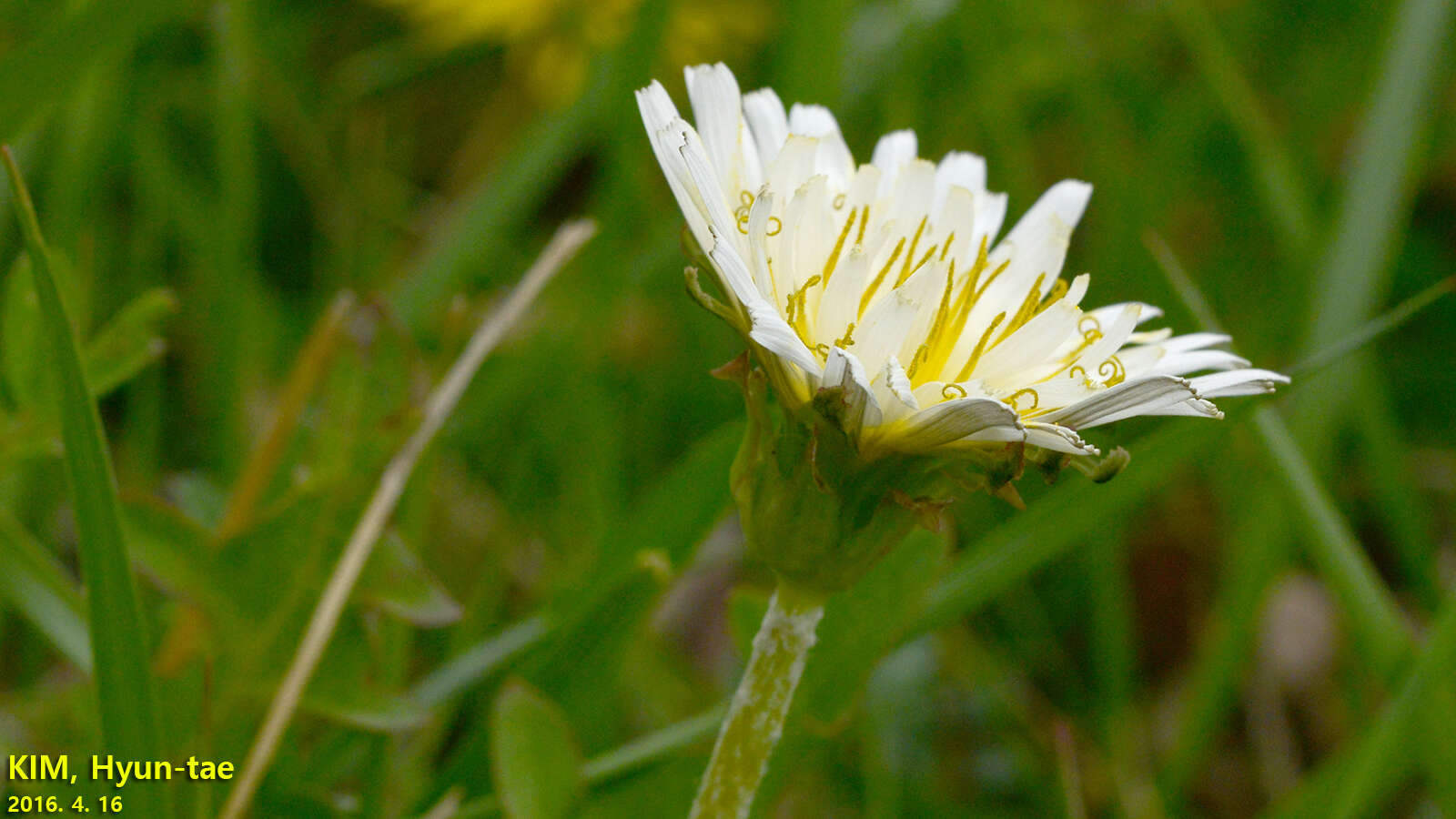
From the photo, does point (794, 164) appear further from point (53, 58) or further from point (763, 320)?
point (53, 58)

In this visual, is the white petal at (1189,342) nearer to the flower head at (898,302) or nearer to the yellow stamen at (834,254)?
the flower head at (898,302)

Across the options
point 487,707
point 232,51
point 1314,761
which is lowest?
point 1314,761

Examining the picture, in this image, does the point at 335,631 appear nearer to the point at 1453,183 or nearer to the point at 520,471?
the point at 520,471

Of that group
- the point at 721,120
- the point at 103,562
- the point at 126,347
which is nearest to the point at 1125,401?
the point at 721,120

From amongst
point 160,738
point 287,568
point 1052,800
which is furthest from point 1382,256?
point 160,738

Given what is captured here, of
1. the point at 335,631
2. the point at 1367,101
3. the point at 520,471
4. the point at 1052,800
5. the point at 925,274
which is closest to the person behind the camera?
the point at 925,274

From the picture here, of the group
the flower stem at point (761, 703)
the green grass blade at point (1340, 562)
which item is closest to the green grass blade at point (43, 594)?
the flower stem at point (761, 703)
